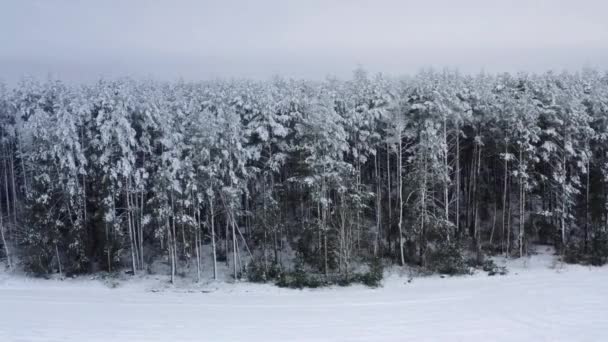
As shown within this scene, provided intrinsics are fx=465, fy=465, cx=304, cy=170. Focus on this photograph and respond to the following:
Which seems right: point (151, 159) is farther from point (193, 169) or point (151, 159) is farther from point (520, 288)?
point (520, 288)

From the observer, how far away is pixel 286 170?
27062 millimetres

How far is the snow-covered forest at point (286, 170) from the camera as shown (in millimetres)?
23922

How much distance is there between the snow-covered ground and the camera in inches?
619

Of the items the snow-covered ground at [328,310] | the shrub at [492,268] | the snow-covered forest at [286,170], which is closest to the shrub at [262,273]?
the snow-covered forest at [286,170]

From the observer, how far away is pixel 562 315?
1773 cm

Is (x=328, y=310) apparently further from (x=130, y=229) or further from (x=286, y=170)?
(x=130, y=229)

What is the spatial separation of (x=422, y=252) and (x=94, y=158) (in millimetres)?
18233

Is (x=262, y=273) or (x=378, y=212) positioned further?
(x=378, y=212)

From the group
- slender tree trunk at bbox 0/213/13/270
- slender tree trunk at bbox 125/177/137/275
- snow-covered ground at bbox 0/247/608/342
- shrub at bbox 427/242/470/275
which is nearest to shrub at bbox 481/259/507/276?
snow-covered ground at bbox 0/247/608/342

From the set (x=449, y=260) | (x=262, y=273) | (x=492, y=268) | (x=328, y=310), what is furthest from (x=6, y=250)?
(x=492, y=268)

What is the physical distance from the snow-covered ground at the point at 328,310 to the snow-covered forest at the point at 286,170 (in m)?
1.74

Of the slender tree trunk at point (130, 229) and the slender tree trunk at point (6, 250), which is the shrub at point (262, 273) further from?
the slender tree trunk at point (6, 250)

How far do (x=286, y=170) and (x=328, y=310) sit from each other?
9.81 m

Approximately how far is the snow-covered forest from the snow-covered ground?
1.74m
